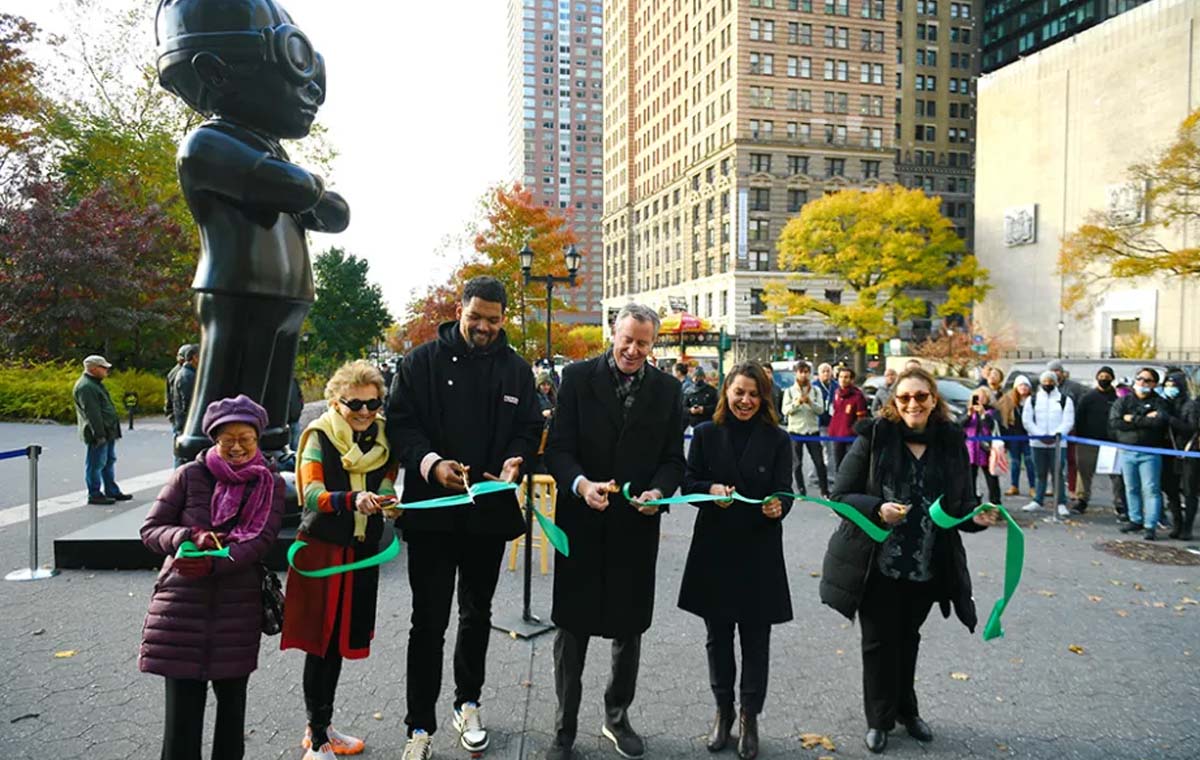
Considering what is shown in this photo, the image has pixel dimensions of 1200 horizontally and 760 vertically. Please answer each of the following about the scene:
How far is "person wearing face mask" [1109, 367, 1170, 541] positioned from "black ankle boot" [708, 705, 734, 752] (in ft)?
24.2

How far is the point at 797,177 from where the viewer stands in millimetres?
71750

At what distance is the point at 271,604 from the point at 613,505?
153cm

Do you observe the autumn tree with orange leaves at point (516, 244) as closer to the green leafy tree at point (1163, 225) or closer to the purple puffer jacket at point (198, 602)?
the green leafy tree at point (1163, 225)

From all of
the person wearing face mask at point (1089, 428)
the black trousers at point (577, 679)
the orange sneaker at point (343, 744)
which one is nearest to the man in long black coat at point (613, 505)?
the black trousers at point (577, 679)

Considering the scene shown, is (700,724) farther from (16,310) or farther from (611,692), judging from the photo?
(16,310)

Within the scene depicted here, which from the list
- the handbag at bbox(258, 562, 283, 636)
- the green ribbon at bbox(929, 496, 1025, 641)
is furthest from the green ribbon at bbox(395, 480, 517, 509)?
the green ribbon at bbox(929, 496, 1025, 641)

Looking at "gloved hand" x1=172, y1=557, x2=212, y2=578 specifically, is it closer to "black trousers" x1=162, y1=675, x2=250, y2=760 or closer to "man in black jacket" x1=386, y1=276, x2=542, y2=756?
"black trousers" x1=162, y1=675, x2=250, y2=760

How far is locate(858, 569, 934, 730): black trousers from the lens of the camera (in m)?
3.90

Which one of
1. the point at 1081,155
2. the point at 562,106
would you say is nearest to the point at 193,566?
the point at 1081,155

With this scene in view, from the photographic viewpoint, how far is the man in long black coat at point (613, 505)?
3674 mm

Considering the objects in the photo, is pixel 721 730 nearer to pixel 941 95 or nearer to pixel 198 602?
pixel 198 602

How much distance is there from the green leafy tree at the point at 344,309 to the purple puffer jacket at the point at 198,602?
55.6 metres

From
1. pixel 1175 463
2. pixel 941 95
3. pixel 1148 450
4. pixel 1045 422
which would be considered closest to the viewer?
pixel 1148 450

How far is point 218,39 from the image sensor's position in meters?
5.18
